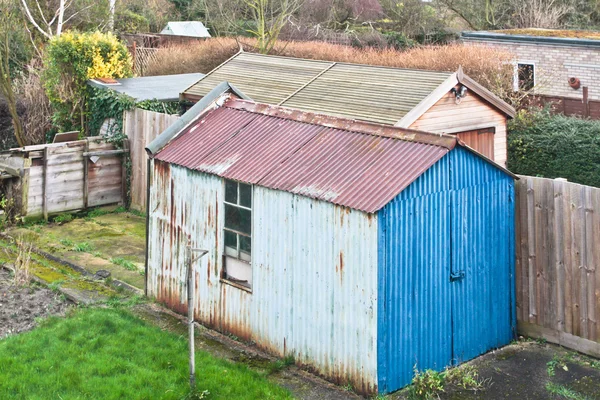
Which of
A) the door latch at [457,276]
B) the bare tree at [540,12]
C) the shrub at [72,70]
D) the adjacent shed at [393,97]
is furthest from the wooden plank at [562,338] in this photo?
the bare tree at [540,12]

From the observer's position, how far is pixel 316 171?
9188 mm

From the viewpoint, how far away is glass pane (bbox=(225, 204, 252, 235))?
9844 millimetres

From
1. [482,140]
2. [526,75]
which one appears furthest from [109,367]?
[526,75]

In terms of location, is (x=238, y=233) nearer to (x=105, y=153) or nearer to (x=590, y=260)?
(x=590, y=260)

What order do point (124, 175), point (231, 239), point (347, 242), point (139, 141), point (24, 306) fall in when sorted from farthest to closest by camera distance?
point (124, 175), point (139, 141), point (24, 306), point (231, 239), point (347, 242)

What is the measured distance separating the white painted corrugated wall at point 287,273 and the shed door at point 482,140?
6175mm

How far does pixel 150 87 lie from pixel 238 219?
9.26 meters

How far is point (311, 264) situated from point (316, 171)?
1.03 metres

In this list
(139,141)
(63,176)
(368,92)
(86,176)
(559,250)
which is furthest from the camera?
(139,141)

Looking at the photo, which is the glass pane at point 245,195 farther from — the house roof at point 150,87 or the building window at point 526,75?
the building window at point 526,75

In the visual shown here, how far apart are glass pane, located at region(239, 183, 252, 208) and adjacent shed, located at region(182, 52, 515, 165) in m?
4.25

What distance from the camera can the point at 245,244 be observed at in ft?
32.4

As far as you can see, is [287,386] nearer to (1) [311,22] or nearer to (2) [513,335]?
(2) [513,335]

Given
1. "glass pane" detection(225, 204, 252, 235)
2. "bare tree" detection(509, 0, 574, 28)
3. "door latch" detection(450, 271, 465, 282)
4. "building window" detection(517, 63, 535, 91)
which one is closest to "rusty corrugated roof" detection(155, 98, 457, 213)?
"glass pane" detection(225, 204, 252, 235)
